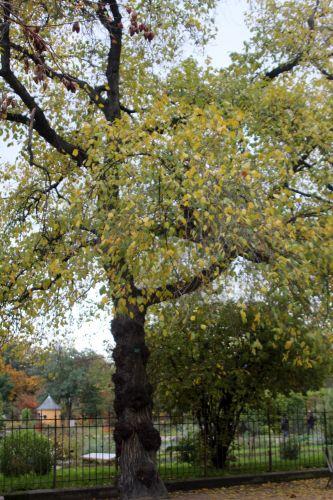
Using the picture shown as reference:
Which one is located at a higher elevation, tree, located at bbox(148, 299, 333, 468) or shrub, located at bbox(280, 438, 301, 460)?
tree, located at bbox(148, 299, 333, 468)

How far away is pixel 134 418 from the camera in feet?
38.3

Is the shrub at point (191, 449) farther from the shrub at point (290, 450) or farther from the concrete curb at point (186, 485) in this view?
the shrub at point (290, 450)

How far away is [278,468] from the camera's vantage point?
16016 mm

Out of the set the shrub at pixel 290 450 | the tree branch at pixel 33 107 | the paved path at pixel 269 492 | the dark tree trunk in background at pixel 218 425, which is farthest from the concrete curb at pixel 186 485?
the tree branch at pixel 33 107

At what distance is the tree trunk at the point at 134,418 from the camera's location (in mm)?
11375

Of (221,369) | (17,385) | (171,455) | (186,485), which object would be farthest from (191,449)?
(17,385)

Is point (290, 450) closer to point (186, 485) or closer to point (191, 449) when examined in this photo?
point (191, 449)

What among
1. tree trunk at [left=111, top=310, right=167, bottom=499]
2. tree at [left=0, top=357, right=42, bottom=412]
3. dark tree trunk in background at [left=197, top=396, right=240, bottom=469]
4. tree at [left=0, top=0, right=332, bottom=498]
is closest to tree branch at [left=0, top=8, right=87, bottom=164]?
tree at [left=0, top=0, right=332, bottom=498]

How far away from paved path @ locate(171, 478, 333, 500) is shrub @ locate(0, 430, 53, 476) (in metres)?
3.61

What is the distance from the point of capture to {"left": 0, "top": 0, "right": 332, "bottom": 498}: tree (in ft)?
26.2

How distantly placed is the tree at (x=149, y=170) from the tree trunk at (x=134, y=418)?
25 millimetres

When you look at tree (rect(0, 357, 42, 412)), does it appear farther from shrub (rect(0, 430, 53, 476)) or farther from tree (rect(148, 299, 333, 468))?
tree (rect(148, 299, 333, 468))

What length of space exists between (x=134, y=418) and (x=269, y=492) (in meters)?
3.61

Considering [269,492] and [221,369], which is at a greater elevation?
[221,369]
